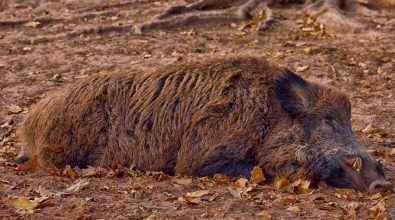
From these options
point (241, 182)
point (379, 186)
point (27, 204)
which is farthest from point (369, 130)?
point (27, 204)

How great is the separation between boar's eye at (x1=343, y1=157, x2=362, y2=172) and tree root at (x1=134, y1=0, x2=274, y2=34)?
22.0ft

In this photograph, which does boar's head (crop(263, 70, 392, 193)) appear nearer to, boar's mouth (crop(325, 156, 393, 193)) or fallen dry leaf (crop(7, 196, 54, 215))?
boar's mouth (crop(325, 156, 393, 193))

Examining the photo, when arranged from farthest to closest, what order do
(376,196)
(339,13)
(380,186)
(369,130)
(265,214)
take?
(339,13) → (369,130) → (380,186) → (376,196) → (265,214)

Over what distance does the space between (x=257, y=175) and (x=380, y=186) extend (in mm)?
918

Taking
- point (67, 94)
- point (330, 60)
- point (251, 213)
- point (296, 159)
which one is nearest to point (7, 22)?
point (330, 60)

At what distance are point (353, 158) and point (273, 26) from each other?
697 cm

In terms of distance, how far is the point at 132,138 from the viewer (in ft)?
21.6

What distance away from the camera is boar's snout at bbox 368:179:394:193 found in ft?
19.5

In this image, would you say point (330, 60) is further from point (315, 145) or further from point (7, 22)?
point (7, 22)

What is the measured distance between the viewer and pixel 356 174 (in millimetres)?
6148

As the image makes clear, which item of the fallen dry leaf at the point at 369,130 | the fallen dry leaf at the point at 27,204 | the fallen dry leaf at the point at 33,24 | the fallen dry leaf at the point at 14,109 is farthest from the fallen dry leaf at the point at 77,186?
the fallen dry leaf at the point at 33,24

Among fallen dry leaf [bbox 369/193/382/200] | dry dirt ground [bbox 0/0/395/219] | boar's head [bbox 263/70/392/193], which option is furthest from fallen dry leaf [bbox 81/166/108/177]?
fallen dry leaf [bbox 369/193/382/200]

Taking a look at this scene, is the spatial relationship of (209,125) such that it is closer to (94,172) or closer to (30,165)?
(94,172)

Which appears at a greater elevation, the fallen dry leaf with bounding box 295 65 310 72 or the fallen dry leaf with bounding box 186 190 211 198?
the fallen dry leaf with bounding box 186 190 211 198
